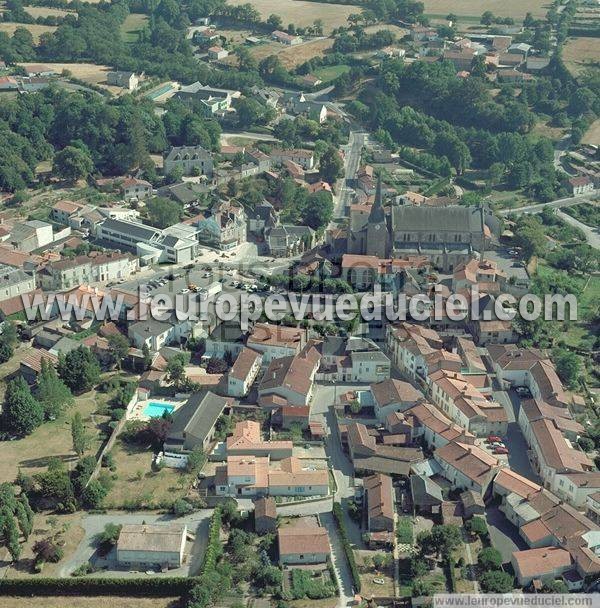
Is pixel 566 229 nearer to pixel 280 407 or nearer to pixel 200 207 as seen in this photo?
pixel 200 207

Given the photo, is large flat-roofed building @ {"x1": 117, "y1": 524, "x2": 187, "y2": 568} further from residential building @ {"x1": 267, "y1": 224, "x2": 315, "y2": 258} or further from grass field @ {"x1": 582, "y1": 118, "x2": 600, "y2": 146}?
grass field @ {"x1": 582, "y1": 118, "x2": 600, "y2": 146}

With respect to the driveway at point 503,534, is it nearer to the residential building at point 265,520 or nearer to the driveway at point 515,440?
the driveway at point 515,440

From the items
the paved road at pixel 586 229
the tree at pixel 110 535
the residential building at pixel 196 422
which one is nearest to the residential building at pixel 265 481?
the residential building at pixel 196 422

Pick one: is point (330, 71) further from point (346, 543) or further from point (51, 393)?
point (346, 543)

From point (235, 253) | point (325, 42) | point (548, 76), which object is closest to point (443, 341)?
point (235, 253)

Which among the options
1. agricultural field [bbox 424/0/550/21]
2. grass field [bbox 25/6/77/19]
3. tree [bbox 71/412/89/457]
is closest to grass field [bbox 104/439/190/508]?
tree [bbox 71/412/89/457]

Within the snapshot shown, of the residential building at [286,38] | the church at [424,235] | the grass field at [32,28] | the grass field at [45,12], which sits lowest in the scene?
the church at [424,235]
